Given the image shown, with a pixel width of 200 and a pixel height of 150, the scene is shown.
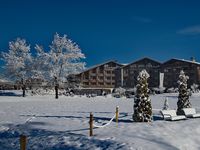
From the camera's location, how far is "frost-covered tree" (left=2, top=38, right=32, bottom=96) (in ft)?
204

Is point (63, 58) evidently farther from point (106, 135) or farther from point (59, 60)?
point (106, 135)

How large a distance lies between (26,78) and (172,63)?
45.1 meters

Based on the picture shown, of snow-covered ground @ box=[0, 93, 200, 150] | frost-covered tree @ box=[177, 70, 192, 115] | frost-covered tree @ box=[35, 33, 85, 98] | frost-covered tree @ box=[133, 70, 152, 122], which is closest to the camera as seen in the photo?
snow-covered ground @ box=[0, 93, 200, 150]

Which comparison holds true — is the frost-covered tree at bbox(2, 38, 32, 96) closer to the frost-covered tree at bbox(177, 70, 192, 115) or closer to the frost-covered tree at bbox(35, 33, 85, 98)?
the frost-covered tree at bbox(35, 33, 85, 98)

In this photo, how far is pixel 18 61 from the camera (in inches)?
2461

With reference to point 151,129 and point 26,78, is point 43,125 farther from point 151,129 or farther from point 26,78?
point 26,78

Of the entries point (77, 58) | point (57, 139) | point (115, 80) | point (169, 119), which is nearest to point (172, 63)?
point (115, 80)

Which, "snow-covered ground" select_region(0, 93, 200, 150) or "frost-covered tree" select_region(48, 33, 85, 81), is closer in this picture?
"snow-covered ground" select_region(0, 93, 200, 150)

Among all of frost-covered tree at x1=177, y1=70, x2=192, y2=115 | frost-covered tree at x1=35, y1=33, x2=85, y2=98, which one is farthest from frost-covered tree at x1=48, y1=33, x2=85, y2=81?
frost-covered tree at x1=177, y1=70, x2=192, y2=115

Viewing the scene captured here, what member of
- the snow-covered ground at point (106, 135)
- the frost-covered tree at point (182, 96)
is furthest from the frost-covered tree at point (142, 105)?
the frost-covered tree at point (182, 96)

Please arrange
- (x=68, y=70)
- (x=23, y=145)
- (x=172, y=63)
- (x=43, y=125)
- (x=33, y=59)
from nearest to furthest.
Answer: (x=23, y=145) < (x=43, y=125) < (x=68, y=70) < (x=33, y=59) < (x=172, y=63)

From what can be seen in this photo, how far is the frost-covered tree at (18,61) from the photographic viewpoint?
62219 millimetres

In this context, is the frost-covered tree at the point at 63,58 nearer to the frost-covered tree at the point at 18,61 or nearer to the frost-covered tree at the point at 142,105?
the frost-covered tree at the point at 18,61

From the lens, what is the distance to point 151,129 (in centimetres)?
1677
